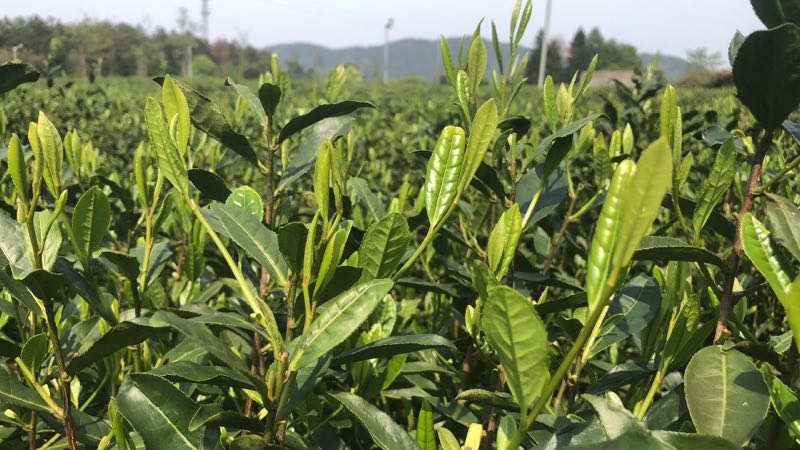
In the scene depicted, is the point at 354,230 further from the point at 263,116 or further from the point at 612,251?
the point at 612,251

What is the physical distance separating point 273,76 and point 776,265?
4.20 ft

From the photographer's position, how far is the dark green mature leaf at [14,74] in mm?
1366

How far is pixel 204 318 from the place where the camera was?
81cm

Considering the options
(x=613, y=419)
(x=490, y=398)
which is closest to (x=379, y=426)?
(x=490, y=398)

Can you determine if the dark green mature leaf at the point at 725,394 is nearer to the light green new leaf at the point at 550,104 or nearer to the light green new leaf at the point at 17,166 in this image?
the light green new leaf at the point at 550,104

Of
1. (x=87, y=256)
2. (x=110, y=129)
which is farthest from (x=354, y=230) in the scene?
(x=110, y=129)

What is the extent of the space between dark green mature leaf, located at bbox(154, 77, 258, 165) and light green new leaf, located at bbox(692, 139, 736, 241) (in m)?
0.80

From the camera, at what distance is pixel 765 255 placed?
2.54 ft

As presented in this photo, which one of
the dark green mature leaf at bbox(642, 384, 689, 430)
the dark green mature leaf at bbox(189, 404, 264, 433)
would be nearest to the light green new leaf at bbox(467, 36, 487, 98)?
the dark green mature leaf at bbox(642, 384, 689, 430)

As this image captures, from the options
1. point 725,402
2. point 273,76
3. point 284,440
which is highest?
point 273,76

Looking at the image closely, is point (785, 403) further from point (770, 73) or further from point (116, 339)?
point (116, 339)

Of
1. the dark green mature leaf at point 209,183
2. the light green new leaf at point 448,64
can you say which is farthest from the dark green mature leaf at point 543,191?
the dark green mature leaf at point 209,183

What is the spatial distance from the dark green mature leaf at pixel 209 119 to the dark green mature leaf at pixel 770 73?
2.73 ft

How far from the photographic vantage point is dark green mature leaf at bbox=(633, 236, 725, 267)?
0.87 metres
